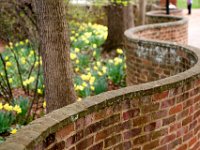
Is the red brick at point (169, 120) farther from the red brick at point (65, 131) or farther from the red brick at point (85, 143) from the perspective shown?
the red brick at point (65, 131)

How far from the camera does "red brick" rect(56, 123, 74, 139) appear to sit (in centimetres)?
296

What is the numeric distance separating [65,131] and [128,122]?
0.78 m

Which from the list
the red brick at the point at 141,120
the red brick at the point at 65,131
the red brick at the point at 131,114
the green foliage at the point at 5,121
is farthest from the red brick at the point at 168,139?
the green foliage at the point at 5,121

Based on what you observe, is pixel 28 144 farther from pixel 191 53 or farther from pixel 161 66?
pixel 161 66

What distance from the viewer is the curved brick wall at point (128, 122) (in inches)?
114

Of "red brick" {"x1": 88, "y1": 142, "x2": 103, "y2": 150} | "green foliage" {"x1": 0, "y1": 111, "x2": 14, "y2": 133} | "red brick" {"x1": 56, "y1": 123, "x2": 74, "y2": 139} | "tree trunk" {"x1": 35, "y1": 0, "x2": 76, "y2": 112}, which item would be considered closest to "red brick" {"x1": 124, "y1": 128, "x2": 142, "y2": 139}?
"red brick" {"x1": 88, "y1": 142, "x2": 103, "y2": 150}

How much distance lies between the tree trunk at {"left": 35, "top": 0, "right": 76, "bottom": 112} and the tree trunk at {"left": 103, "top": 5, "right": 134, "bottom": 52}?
5.93m

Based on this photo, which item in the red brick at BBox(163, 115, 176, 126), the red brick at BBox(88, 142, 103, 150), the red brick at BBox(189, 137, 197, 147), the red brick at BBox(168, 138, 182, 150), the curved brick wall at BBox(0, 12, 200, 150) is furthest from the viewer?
the red brick at BBox(189, 137, 197, 147)

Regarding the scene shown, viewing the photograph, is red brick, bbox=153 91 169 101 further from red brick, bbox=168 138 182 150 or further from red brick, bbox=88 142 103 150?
red brick, bbox=88 142 103 150

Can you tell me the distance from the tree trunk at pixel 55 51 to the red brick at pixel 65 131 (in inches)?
73.0

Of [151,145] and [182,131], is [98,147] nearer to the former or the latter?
[151,145]

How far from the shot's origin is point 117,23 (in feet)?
35.6

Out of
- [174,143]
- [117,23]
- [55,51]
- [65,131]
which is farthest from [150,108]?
[117,23]

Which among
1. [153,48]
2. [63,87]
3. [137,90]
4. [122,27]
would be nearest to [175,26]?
[122,27]
